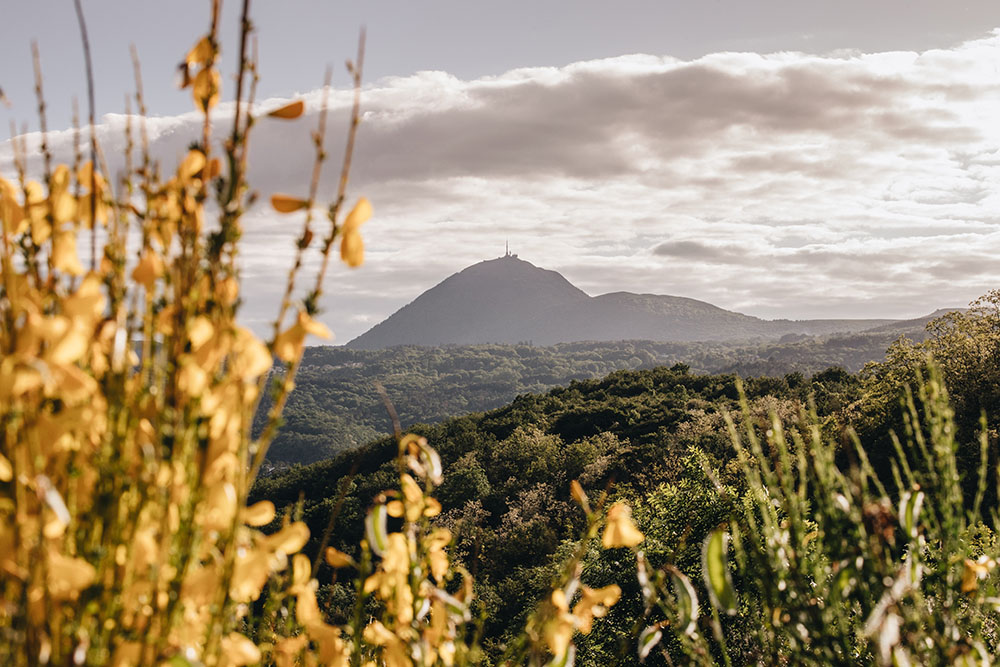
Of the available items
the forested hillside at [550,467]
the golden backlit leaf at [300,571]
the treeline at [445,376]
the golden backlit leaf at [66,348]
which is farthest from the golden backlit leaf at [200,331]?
the treeline at [445,376]

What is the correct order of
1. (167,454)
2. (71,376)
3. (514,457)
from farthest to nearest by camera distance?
(514,457) → (167,454) → (71,376)

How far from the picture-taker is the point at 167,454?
80 centimetres

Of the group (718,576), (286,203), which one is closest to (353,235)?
(286,203)

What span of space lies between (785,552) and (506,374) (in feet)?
548

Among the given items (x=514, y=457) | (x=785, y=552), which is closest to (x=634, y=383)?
(x=514, y=457)

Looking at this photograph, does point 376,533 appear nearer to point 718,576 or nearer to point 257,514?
point 257,514

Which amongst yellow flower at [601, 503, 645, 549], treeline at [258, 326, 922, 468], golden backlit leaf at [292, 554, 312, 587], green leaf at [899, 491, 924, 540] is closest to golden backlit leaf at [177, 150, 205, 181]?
golden backlit leaf at [292, 554, 312, 587]

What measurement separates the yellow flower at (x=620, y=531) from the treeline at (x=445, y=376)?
82941 millimetres

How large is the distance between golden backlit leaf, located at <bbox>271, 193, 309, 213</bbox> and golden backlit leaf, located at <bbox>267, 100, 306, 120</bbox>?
107mm

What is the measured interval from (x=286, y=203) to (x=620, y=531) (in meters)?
0.76

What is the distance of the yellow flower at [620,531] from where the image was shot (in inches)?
45.7

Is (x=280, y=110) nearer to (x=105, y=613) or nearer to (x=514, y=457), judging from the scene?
(x=105, y=613)

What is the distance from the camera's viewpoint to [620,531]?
→ 119cm

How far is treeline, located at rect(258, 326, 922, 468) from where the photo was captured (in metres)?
102
